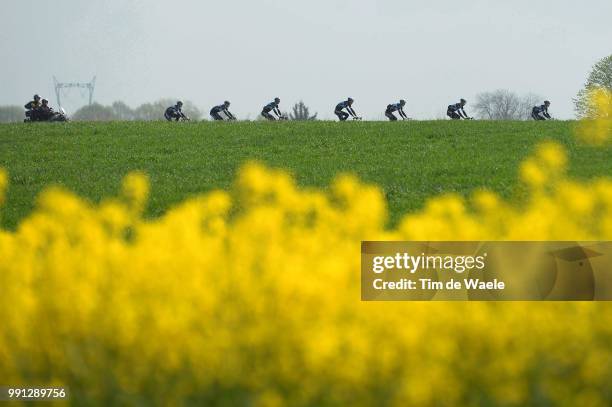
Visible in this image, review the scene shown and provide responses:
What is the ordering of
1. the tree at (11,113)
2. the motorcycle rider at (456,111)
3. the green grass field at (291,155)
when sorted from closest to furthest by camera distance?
the green grass field at (291,155) → the motorcycle rider at (456,111) → the tree at (11,113)

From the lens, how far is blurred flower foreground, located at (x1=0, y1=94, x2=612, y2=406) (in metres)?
6.06

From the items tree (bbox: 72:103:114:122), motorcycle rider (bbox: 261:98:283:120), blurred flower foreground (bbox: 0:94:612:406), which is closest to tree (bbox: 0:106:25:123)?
tree (bbox: 72:103:114:122)

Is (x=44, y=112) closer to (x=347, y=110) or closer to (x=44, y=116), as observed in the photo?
(x=44, y=116)

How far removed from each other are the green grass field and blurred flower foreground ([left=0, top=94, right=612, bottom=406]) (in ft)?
17.6

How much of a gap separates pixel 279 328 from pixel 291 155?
14207 mm

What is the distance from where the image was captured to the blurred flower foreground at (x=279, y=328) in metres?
6.06

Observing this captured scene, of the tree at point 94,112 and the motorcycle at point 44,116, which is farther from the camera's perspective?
the tree at point 94,112

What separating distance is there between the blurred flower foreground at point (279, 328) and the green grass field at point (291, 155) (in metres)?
5.36

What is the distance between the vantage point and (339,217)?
7867 mm

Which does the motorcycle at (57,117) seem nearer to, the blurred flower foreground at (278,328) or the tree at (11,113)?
the tree at (11,113)

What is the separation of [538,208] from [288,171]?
990 centimetres

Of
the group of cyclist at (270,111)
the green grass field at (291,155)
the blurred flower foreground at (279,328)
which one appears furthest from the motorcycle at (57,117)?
the blurred flower foreground at (279,328)

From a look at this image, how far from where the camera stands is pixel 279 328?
6.38 meters

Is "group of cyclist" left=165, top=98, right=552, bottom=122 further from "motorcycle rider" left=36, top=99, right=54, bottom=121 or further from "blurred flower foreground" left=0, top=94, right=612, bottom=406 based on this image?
"blurred flower foreground" left=0, top=94, right=612, bottom=406
